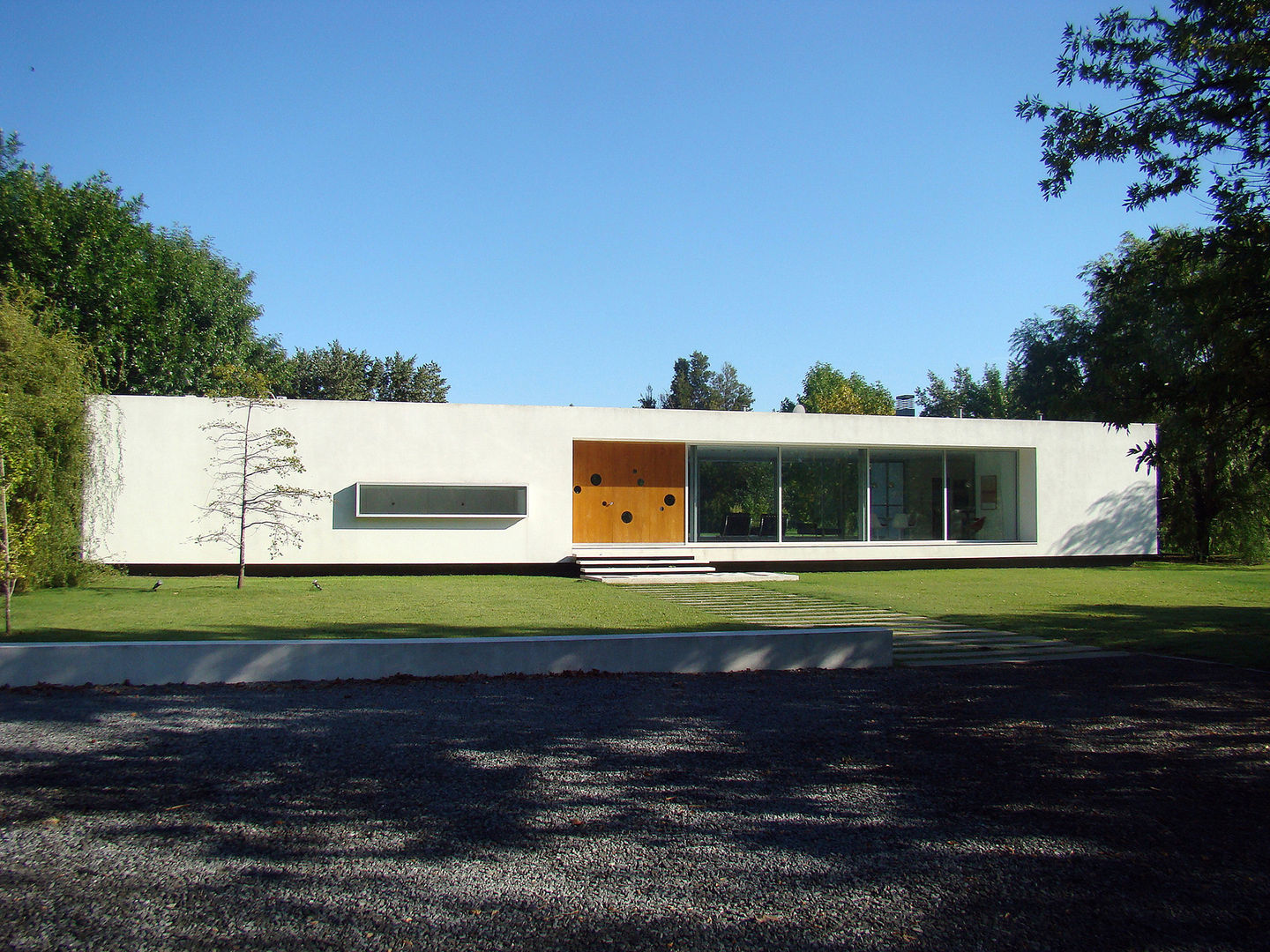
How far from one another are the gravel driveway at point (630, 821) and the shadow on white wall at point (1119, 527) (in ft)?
49.8

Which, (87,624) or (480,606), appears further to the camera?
(480,606)

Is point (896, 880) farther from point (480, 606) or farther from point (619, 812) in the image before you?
point (480, 606)

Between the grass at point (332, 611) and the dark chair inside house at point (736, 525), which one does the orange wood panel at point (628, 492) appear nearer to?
the dark chair inside house at point (736, 525)

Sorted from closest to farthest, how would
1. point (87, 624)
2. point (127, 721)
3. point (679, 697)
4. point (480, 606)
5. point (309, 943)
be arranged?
point (309, 943), point (127, 721), point (679, 697), point (87, 624), point (480, 606)

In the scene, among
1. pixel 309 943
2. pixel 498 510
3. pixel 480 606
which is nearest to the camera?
pixel 309 943

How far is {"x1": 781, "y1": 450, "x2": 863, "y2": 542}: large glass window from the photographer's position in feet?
62.3

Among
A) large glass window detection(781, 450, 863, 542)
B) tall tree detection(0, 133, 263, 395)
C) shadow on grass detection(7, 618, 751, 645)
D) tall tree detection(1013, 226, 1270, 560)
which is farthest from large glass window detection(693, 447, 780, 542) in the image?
tall tree detection(0, 133, 263, 395)

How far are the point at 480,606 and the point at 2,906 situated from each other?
831 cm

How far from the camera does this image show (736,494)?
1888 centimetres

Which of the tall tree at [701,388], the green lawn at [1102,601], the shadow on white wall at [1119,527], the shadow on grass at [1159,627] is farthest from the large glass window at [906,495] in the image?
the tall tree at [701,388]

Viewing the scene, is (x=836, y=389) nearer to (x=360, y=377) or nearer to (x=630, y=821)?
(x=360, y=377)

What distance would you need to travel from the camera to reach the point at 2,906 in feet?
9.91

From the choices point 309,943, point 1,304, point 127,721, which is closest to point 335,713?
point 127,721

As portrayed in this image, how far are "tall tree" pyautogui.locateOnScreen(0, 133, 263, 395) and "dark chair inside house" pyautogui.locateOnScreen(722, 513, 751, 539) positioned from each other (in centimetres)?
1867
